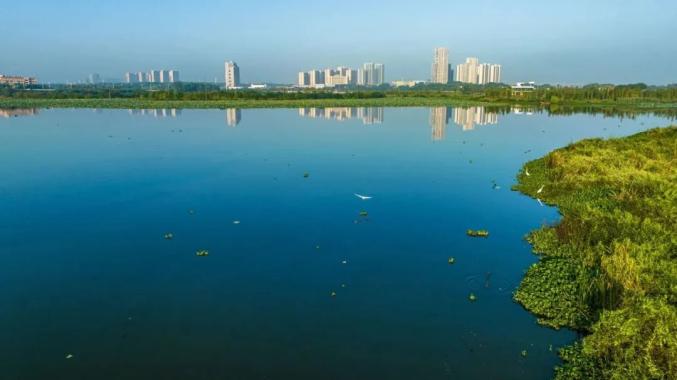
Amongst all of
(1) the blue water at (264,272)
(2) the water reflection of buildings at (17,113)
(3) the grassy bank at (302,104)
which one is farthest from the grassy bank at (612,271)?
(2) the water reflection of buildings at (17,113)

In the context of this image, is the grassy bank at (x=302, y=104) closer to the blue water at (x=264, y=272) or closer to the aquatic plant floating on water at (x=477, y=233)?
the blue water at (x=264, y=272)

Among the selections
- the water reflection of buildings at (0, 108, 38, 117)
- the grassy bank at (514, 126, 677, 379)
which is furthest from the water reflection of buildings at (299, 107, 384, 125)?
the water reflection of buildings at (0, 108, 38, 117)

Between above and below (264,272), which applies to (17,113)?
above

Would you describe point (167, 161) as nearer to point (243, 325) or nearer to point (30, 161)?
point (30, 161)

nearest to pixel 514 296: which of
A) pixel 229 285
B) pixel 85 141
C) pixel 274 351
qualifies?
pixel 274 351

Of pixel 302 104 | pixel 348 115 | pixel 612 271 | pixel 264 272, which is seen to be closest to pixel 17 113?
pixel 302 104

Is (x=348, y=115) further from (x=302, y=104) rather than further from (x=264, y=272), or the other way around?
(x=264, y=272)
